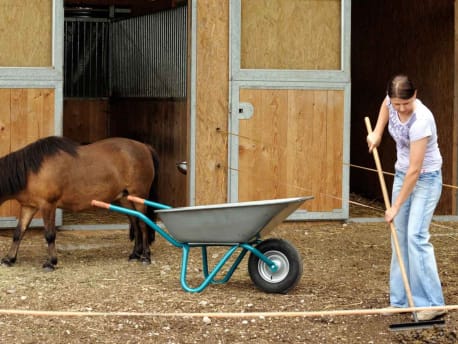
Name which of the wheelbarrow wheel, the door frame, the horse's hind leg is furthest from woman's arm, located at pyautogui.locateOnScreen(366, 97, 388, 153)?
the door frame

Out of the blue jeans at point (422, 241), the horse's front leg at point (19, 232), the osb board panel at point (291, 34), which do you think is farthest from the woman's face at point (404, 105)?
the osb board panel at point (291, 34)

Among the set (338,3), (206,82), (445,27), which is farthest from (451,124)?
(206,82)

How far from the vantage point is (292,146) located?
9148 mm

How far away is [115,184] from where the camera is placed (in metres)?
7.56

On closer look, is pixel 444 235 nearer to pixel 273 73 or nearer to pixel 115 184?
pixel 273 73

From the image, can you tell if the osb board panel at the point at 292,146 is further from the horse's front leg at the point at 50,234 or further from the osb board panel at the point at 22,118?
the horse's front leg at the point at 50,234

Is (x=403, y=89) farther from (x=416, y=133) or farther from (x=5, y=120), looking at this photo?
(x=5, y=120)

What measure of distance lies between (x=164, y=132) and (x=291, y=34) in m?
2.08

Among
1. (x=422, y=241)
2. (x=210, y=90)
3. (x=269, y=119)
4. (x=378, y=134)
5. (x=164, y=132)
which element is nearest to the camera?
(x=422, y=241)

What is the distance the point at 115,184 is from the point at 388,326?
2.80 m

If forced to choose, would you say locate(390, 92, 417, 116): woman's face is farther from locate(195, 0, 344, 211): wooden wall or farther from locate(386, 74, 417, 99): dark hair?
locate(195, 0, 344, 211): wooden wall

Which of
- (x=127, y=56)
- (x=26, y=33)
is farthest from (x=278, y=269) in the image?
(x=127, y=56)

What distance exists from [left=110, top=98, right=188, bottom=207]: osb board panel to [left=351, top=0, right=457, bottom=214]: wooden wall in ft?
8.99

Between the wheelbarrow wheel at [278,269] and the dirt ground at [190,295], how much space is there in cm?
7
